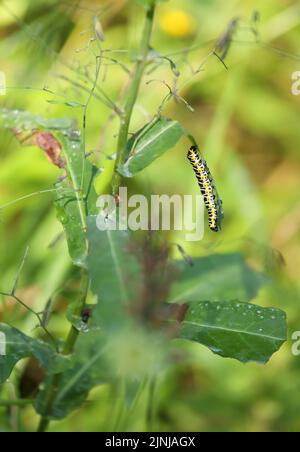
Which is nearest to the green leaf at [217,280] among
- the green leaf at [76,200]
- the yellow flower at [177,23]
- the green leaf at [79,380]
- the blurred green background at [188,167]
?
the blurred green background at [188,167]

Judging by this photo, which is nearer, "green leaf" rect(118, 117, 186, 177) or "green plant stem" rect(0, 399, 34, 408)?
"green leaf" rect(118, 117, 186, 177)

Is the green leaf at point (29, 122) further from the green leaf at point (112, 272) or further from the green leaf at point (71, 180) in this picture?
the green leaf at point (112, 272)

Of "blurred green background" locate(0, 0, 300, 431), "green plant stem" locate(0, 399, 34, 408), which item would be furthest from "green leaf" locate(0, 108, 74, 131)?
"green plant stem" locate(0, 399, 34, 408)

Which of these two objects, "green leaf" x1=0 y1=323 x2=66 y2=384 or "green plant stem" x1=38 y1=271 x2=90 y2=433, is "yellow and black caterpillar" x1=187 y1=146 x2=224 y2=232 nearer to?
"green plant stem" x1=38 y1=271 x2=90 y2=433

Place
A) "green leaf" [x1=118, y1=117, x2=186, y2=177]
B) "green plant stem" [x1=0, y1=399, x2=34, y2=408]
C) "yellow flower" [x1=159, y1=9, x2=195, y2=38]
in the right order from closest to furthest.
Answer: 1. "green leaf" [x1=118, y1=117, x2=186, y2=177]
2. "green plant stem" [x1=0, y1=399, x2=34, y2=408]
3. "yellow flower" [x1=159, y1=9, x2=195, y2=38]

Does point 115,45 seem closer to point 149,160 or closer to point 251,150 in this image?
point 251,150

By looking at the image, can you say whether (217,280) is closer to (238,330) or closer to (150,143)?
(238,330)
